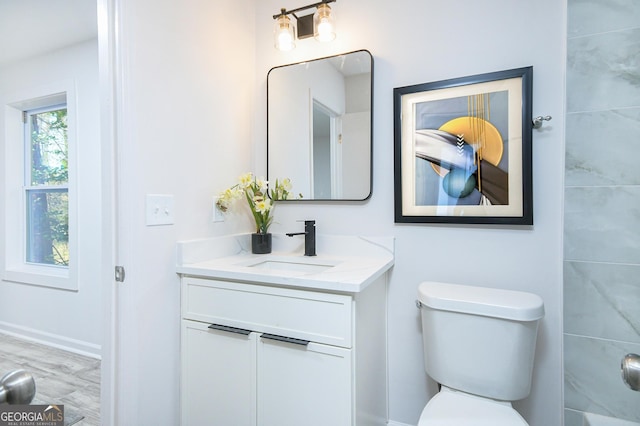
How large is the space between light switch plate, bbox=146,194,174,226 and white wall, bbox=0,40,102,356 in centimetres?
140

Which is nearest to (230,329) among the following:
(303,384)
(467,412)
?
(303,384)

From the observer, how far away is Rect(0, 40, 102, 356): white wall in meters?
2.41

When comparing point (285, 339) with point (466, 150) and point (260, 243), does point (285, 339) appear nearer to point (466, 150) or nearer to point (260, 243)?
point (260, 243)

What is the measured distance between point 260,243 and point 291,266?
0.78ft

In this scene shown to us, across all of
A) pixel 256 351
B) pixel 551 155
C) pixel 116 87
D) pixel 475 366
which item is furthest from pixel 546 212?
pixel 116 87

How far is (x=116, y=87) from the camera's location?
1232mm

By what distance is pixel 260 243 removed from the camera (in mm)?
1775

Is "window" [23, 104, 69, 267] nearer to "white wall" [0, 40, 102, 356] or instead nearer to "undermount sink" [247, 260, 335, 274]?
"white wall" [0, 40, 102, 356]

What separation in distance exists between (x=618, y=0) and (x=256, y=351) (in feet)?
6.25

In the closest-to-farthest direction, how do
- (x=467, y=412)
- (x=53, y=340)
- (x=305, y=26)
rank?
(x=467, y=412) < (x=305, y=26) < (x=53, y=340)

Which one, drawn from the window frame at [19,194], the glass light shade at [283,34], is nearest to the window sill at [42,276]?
the window frame at [19,194]

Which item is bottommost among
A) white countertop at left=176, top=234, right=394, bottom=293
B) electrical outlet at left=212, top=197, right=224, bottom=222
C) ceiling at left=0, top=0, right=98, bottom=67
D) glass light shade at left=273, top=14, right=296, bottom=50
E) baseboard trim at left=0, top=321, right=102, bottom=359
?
baseboard trim at left=0, top=321, right=102, bottom=359

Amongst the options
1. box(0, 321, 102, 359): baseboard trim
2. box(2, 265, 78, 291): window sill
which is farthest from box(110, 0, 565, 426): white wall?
box(2, 265, 78, 291): window sill

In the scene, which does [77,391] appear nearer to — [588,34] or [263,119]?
[263,119]
